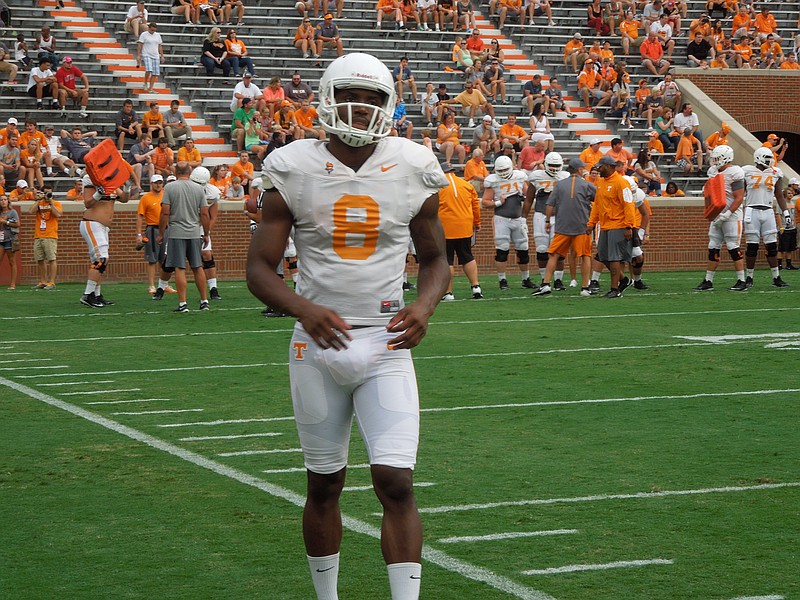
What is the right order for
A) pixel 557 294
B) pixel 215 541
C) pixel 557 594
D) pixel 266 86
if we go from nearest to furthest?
pixel 557 594
pixel 215 541
pixel 557 294
pixel 266 86

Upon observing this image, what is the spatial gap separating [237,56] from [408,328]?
24.4 m

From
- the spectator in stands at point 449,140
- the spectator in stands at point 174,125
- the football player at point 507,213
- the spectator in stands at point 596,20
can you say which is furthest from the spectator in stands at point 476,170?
the spectator in stands at point 596,20

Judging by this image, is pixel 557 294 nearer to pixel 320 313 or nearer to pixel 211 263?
pixel 211 263

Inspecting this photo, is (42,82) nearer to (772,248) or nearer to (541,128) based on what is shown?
(541,128)

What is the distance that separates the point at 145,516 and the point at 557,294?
12844 mm

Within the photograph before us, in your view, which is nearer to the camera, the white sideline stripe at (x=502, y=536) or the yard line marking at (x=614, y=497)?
the white sideline stripe at (x=502, y=536)

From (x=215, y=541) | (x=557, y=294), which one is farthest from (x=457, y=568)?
(x=557, y=294)

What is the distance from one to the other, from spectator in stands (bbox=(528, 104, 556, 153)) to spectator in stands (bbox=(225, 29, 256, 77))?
17.8 feet

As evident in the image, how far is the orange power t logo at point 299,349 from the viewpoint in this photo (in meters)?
4.44

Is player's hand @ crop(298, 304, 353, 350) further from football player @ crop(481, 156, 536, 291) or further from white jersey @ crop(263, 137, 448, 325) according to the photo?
football player @ crop(481, 156, 536, 291)

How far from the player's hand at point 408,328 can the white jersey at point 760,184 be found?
15.3m

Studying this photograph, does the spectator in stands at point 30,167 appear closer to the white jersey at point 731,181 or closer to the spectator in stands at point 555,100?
the spectator in stands at point 555,100

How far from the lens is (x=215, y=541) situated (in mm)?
5797

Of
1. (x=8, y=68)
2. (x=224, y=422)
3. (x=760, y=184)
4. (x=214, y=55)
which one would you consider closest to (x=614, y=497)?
(x=224, y=422)
